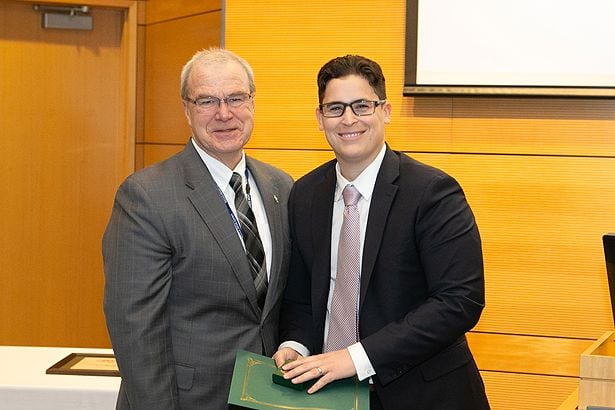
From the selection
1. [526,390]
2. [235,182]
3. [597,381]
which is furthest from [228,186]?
[526,390]

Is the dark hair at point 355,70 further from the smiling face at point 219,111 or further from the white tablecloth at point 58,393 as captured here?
the white tablecloth at point 58,393

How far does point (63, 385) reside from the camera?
9.82ft

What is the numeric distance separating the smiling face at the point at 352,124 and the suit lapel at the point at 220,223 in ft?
1.22

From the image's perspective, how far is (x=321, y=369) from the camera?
99.9 inches

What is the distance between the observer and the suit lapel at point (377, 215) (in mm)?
2594

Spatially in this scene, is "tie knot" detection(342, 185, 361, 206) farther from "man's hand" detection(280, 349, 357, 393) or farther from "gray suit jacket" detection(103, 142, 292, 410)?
"man's hand" detection(280, 349, 357, 393)

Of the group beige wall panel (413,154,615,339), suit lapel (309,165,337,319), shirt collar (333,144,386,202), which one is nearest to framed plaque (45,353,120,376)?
suit lapel (309,165,337,319)

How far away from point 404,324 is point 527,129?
158 cm

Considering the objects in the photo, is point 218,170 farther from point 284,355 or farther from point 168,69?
point 168,69

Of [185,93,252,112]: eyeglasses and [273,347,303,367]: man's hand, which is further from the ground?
[185,93,252,112]: eyeglasses

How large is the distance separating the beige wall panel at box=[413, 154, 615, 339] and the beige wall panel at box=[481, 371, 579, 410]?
7.6 inches

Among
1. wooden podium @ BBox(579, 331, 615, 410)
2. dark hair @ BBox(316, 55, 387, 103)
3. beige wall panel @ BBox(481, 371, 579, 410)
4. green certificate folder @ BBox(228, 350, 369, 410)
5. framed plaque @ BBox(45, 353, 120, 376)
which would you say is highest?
dark hair @ BBox(316, 55, 387, 103)

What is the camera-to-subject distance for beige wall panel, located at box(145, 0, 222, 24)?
5.45 m

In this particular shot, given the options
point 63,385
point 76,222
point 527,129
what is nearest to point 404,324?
point 63,385
